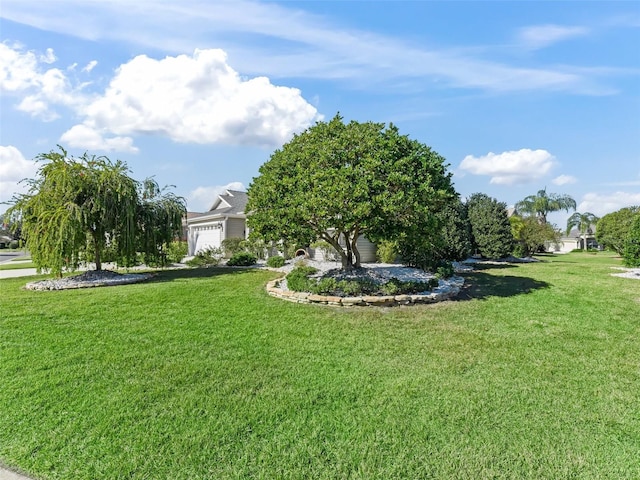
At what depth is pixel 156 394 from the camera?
4.19 metres

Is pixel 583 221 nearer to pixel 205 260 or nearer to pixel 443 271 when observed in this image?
pixel 443 271

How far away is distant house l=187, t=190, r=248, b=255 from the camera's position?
21719mm

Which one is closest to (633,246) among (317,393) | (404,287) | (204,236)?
(404,287)

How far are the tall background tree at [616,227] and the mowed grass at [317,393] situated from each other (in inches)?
842

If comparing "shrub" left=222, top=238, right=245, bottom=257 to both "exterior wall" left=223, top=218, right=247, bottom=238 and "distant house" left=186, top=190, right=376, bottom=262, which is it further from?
"exterior wall" left=223, top=218, right=247, bottom=238

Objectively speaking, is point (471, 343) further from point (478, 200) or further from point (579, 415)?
point (478, 200)

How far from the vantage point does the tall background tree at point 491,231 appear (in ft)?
66.4

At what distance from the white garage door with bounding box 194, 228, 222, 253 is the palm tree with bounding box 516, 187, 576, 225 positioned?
142ft

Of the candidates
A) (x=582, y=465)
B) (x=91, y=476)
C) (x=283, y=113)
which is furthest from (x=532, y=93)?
(x=91, y=476)

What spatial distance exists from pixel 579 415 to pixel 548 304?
577 centimetres

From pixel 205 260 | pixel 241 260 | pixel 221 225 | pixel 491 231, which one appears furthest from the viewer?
pixel 221 225

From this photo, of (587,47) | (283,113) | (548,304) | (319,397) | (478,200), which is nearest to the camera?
(319,397)

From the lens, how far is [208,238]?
23484 millimetres

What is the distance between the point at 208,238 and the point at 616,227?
29.4 m
